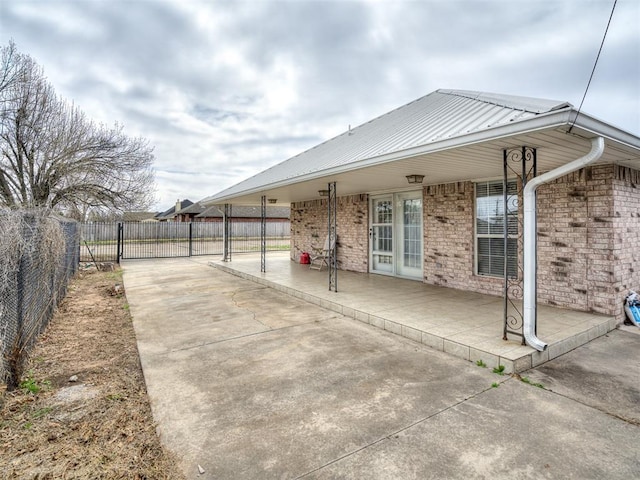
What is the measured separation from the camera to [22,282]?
11.1 ft

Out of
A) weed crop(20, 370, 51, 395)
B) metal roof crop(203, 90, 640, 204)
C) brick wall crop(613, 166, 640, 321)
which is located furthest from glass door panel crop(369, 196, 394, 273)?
weed crop(20, 370, 51, 395)

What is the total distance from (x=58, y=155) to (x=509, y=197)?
13.9 meters

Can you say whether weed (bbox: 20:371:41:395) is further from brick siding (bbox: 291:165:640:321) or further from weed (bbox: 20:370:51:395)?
brick siding (bbox: 291:165:640:321)

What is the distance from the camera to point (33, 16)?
6.14m

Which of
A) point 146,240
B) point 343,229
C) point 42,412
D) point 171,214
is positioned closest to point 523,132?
point 42,412

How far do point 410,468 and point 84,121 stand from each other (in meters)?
14.6

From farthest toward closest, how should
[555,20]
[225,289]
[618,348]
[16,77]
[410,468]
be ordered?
[16,77]
[225,289]
[618,348]
[555,20]
[410,468]

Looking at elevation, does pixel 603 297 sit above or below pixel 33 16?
below

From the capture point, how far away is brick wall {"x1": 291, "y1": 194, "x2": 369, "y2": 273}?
9172 millimetres

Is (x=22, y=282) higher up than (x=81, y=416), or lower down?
higher up

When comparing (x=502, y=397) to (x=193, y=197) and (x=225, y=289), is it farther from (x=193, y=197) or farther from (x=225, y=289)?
(x=193, y=197)

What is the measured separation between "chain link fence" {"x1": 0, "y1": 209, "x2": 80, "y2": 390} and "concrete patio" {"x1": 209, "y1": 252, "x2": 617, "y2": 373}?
12.7 ft

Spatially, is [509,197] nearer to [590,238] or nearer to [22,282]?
[590,238]

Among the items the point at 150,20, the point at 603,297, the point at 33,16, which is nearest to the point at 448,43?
the point at 603,297
